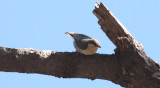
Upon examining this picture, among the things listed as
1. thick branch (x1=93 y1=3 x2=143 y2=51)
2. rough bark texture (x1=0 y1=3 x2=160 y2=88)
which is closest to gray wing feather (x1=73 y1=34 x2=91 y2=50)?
rough bark texture (x1=0 y1=3 x2=160 y2=88)

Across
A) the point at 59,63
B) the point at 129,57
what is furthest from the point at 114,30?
the point at 59,63

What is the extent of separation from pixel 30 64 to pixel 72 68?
596 mm

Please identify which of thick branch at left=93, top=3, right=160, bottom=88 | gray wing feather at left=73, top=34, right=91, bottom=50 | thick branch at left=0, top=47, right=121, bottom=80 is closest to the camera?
thick branch at left=0, top=47, right=121, bottom=80

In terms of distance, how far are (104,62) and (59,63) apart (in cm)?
67

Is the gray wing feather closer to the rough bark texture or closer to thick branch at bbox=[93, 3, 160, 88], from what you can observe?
the rough bark texture

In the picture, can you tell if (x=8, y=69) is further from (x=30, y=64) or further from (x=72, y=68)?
(x=72, y=68)

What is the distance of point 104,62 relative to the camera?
12.2 ft

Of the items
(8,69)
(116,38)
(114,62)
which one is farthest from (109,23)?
(8,69)

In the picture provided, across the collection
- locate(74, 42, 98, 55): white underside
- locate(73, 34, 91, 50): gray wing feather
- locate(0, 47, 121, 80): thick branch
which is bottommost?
locate(0, 47, 121, 80): thick branch

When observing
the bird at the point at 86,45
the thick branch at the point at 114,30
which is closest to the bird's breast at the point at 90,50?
the bird at the point at 86,45

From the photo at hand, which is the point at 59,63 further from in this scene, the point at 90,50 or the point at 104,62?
the point at 104,62

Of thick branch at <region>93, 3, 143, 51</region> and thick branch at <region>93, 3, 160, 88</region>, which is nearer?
thick branch at <region>93, 3, 160, 88</region>

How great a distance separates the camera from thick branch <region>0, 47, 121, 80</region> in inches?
137

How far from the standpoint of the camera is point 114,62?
12.3 ft
